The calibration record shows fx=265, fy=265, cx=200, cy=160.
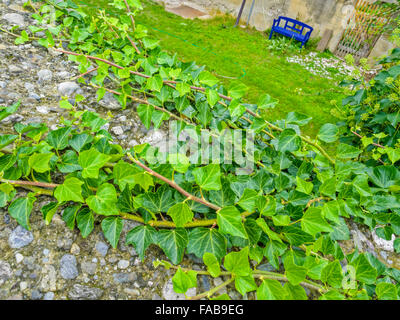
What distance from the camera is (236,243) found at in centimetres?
105

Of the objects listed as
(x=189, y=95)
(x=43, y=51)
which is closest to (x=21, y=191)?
(x=189, y=95)

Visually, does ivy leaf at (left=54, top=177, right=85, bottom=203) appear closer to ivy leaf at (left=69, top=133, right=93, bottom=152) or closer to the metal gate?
ivy leaf at (left=69, top=133, right=93, bottom=152)

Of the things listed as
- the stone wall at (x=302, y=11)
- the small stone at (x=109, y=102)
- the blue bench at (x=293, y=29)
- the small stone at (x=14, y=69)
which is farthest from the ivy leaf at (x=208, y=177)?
the stone wall at (x=302, y=11)

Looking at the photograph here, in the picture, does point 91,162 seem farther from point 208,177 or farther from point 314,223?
point 314,223

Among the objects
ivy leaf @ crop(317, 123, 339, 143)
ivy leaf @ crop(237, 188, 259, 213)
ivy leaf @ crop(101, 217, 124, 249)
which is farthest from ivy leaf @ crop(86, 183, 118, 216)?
ivy leaf @ crop(317, 123, 339, 143)

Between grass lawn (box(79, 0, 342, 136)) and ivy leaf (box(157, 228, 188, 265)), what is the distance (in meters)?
3.04

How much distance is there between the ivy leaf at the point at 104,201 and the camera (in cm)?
96

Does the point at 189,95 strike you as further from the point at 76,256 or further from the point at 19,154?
the point at 76,256

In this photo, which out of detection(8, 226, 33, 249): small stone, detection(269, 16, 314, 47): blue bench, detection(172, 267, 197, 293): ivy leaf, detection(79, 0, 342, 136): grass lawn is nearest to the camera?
detection(172, 267, 197, 293): ivy leaf

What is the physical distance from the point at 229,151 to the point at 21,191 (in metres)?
0.92

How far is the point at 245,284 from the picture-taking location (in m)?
0.93

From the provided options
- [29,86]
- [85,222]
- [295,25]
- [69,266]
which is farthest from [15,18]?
[295,25]

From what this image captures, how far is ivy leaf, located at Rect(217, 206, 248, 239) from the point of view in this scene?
881 millimetres

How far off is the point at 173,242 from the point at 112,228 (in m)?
0.24
